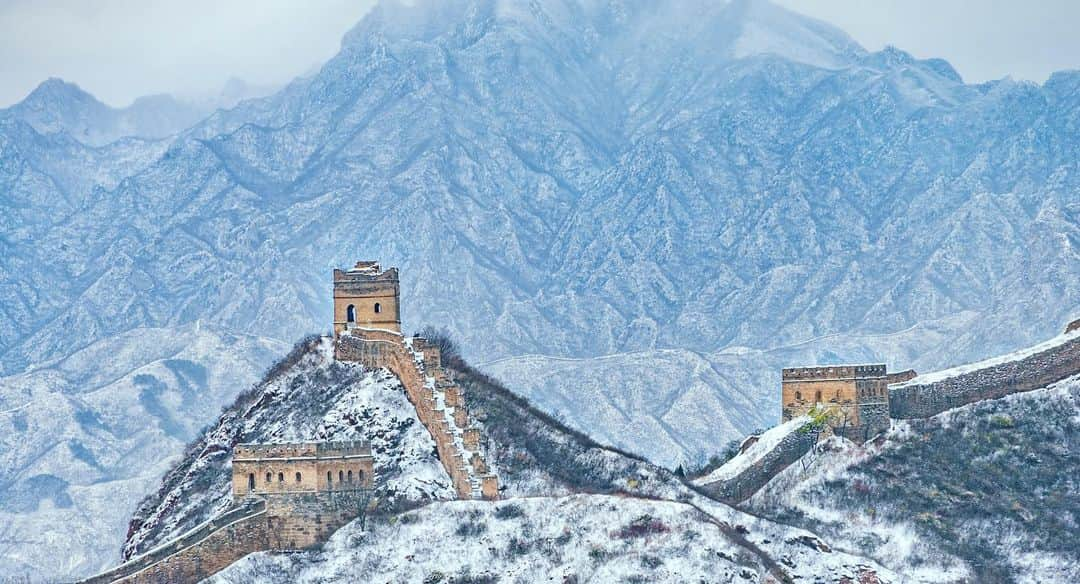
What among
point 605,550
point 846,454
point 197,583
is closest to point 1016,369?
point 846,454

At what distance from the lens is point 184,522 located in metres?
136

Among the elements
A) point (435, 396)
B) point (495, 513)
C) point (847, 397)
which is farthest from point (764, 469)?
point (495, 513)

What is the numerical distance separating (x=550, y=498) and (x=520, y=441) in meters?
11.5

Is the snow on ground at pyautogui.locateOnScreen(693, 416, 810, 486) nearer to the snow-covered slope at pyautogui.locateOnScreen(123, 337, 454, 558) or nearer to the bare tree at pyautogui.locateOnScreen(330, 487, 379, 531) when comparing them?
the snow-covered slope at pyautogui.locateOnScreen(123, 337, 454, 558)

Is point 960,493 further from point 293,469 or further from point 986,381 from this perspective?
point 293,469

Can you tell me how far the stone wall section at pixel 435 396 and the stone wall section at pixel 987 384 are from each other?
25.2 m

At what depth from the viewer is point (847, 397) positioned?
148 m

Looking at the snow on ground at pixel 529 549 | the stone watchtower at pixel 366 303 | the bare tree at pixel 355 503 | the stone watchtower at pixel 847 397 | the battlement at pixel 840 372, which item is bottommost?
the snow on ground at pixel 529 549

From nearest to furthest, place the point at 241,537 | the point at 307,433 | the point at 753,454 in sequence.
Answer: the point at 241,537, the point at 307,433, the point at 753,454

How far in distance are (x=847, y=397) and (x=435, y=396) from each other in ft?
79.0

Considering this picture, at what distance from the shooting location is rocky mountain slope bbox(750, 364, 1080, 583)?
435 ft

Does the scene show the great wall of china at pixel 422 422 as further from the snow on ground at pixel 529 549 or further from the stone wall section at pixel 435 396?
the snow on ground at pixel 529 549

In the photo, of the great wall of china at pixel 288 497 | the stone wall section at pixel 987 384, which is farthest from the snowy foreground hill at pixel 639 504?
the great wall of china at pixel 288 497

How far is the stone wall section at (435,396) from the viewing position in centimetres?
13100
